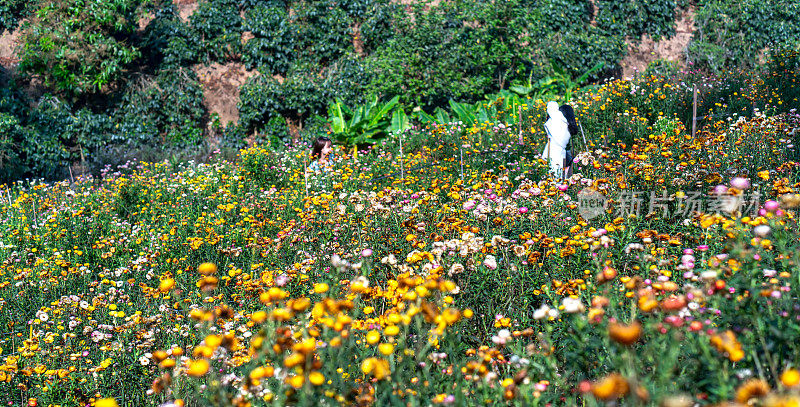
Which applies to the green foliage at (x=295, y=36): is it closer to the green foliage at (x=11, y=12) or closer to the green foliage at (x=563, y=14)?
the green foliage at (x=563, y=14)

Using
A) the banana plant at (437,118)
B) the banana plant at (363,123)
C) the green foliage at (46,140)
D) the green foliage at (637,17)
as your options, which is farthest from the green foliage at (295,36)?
the green foliage at (637,17)

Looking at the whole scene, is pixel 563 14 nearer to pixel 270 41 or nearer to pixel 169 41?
pixel 270 41

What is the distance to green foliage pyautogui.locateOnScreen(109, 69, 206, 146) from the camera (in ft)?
39.7

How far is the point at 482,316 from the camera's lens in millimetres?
3195

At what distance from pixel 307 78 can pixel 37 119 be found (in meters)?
5.47

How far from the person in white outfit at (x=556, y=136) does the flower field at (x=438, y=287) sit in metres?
0.26

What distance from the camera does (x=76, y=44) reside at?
11.6 metres

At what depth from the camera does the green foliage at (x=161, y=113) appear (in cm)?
1210

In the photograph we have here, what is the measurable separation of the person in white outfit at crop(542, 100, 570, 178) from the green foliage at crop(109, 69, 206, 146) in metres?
8.42

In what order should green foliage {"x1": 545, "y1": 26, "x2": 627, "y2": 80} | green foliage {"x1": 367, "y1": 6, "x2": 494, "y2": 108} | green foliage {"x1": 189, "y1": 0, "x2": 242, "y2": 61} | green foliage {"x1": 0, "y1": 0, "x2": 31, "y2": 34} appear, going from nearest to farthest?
green foliage {"x1": 367, "y1": 6, "x2": 494, "y2": 108} → green foliage {"x1": 545, "y1": 26, "x2": 627, "y2": 80} → green foliage {"x1": 189, "y1": 0, "x2": 242, "y2": 61} → green foliage {"x1": 0, "y1": 0, "x2": 31, "y2": 34}

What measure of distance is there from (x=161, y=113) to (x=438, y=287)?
11584 mm

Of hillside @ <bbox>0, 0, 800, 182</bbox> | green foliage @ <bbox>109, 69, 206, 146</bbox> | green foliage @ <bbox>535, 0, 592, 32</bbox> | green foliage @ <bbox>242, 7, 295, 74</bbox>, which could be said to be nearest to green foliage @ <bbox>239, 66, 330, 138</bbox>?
hillside @ <bbox>0, 0, 800, 182</bbox>

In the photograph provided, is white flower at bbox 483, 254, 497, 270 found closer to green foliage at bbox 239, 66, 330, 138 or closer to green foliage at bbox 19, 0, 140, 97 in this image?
green foliage at bbox 239, 66, 330, 138

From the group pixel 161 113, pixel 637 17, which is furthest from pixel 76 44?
pixel 637 17
